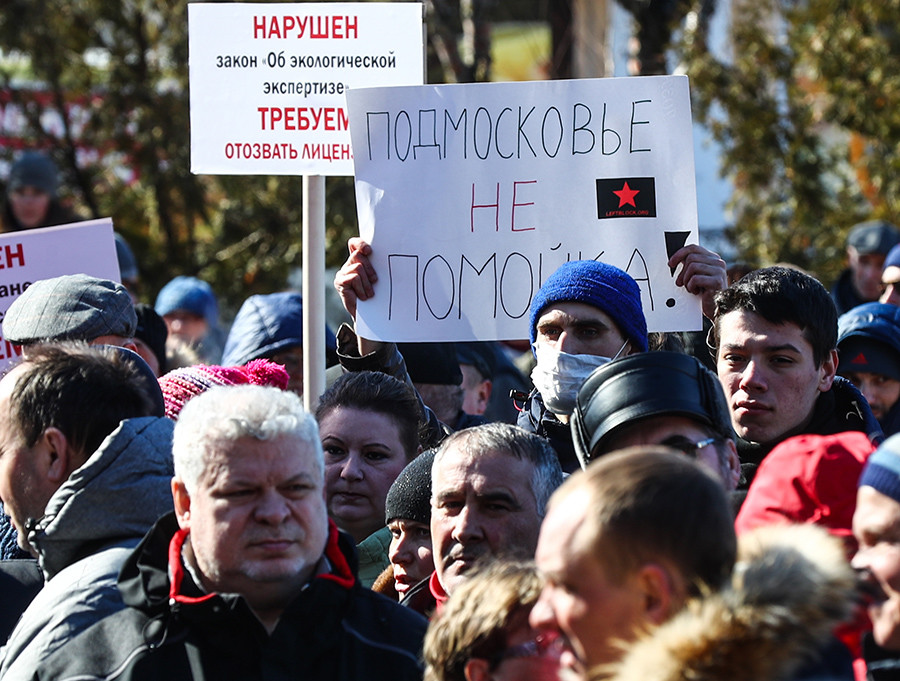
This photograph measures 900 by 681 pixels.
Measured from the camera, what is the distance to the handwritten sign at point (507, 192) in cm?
459

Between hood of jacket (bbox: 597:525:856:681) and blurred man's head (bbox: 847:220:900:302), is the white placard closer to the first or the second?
hood of jacket (bbox: 597:525:856:681)

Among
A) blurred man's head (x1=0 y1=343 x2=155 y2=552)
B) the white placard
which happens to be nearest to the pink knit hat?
blurred man's head (x1=0 y1=343 x2=155 y2=552)

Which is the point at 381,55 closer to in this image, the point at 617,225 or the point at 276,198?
the point at 617,225

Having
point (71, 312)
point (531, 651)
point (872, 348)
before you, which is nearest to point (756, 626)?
point (531, 651)

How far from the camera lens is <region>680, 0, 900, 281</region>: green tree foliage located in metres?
10.5

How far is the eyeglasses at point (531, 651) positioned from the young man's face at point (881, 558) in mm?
584

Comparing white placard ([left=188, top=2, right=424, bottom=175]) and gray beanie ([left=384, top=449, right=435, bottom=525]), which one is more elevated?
white placard ([left=188, top=2, right=424, bottom=175])

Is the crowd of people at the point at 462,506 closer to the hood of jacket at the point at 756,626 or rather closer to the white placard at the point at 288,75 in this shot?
the hood of jacket at the point at 756,626

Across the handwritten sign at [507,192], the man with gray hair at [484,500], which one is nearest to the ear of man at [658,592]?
the man with gray hair at [484,500]

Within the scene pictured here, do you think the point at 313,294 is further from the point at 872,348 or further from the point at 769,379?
the point at 872,348

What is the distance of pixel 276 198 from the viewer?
38.7ft

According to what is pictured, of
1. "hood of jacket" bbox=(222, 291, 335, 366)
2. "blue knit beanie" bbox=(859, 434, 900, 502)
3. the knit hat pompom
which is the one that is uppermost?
"hood of jacket" bbox=(222, 291, 335, 366)

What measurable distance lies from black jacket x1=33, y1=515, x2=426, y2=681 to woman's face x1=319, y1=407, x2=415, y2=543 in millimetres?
1412

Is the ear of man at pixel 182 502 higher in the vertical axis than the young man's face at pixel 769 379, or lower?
lower
